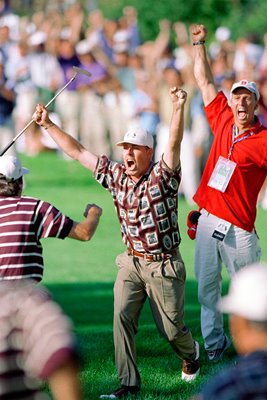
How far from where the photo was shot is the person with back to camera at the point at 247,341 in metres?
4.18

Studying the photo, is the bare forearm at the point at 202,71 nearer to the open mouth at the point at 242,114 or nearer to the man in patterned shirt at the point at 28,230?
the open mouth at the point at 242,114

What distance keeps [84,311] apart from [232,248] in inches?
137

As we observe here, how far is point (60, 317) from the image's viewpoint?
455cm

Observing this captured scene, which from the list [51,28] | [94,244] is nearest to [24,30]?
[51,28]

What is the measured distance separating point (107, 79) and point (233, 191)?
1434 cm

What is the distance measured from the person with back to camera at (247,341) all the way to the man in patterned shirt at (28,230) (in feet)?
9.12

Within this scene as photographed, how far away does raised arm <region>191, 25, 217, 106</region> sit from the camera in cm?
991

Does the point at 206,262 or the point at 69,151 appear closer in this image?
the point at 69,151

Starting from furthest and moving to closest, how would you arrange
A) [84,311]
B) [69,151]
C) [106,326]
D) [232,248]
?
[84,311]
[106,326]
[232,248]
[69,151]

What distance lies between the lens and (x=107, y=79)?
23.5 m

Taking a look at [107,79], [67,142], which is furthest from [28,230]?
[107,79]

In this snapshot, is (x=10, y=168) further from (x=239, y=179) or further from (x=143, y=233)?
(x=239, y=179)

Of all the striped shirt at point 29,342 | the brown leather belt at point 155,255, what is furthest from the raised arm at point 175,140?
the striped shirt at point 29,342

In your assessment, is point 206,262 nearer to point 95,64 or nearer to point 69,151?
point 69,151
